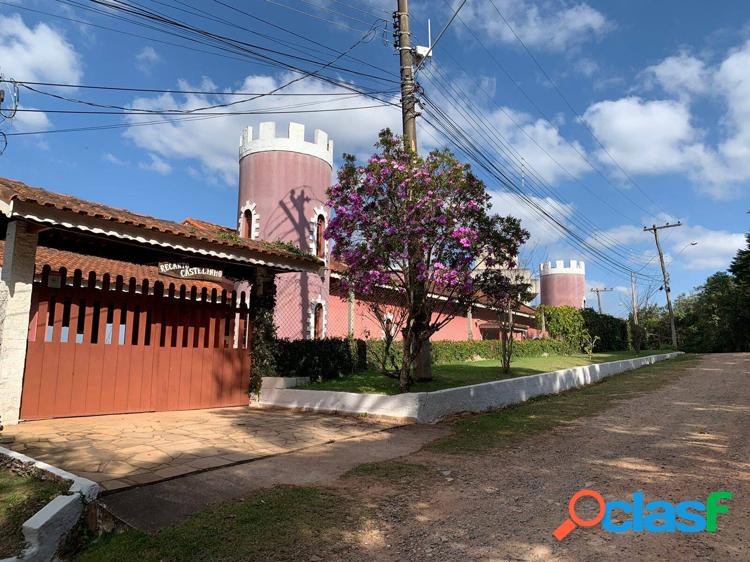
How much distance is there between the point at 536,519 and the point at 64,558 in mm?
3361

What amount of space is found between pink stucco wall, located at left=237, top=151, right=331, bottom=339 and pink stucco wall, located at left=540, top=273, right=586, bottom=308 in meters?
29.7

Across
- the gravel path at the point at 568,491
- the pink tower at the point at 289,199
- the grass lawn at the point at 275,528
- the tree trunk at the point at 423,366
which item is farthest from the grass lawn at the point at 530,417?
the pink tower at the point at 289,199

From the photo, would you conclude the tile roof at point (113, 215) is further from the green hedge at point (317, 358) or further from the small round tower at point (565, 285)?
the small round tower at point (565, 285)

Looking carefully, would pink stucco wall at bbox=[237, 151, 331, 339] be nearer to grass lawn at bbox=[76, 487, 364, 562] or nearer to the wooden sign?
the wooden sign

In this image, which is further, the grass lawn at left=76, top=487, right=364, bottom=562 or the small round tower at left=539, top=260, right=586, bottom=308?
the small round tower at left=539, top=260, right=586, bottom=308

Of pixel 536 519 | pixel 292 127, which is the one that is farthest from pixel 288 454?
pixel 292 127

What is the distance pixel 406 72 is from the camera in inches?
462

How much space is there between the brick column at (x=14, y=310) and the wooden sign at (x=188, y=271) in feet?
6.43

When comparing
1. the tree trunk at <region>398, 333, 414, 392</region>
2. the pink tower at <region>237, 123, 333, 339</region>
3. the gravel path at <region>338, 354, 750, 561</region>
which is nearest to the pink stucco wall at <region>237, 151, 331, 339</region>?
the pink tower at <region>237, 123, 333, 339</region>

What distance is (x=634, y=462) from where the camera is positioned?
5582mm

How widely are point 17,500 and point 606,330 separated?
33.5 meters

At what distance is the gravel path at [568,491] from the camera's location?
3340mm

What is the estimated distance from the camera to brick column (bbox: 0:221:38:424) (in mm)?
6543

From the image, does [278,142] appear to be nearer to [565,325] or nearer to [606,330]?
[565,325]
